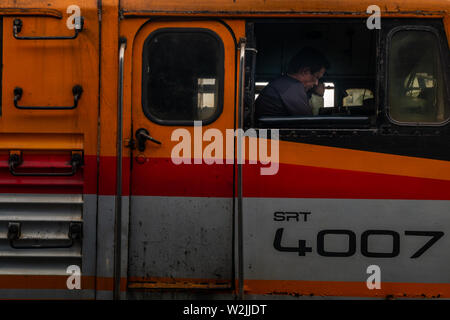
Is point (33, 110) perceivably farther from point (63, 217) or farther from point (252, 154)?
point (252, 154)

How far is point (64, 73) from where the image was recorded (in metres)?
3.49

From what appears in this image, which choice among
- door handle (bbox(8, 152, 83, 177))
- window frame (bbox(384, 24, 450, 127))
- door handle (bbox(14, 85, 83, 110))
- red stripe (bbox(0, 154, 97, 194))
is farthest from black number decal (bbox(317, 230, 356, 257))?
door handle (bbox(14, 85, 83, 110))

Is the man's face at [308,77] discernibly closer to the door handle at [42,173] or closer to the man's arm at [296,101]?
the man's arm at [296,101]

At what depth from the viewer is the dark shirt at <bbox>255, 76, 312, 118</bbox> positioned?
3602 mm

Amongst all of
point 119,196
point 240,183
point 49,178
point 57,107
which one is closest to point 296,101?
point 240,183

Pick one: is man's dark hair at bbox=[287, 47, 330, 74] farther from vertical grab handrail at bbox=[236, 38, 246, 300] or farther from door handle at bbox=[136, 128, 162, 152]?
door handle at bbox=[136, 128, 162, 152]

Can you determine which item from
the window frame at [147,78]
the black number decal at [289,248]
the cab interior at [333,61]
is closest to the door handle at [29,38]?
the window frame at [147,78]

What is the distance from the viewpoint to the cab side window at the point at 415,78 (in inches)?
133

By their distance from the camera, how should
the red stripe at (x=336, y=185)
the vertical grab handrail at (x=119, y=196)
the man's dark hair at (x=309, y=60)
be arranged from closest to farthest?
the red stripe at (x=336, y=185), the vertical grab handrail at (x=119, y=196), the man's dark hair at (x=309, y=60)

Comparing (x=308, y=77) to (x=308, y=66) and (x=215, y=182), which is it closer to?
(x=308, y=66)

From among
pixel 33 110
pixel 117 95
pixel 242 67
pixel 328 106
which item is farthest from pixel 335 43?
pixel 33 110

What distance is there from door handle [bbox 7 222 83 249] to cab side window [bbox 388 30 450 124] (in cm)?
231

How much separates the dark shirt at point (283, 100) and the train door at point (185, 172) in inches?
12.5

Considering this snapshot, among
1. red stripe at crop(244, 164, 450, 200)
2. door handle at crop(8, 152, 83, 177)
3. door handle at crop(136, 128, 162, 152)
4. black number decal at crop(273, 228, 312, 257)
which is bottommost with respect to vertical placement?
black number decal at crop(273, 228, 312, 257)
